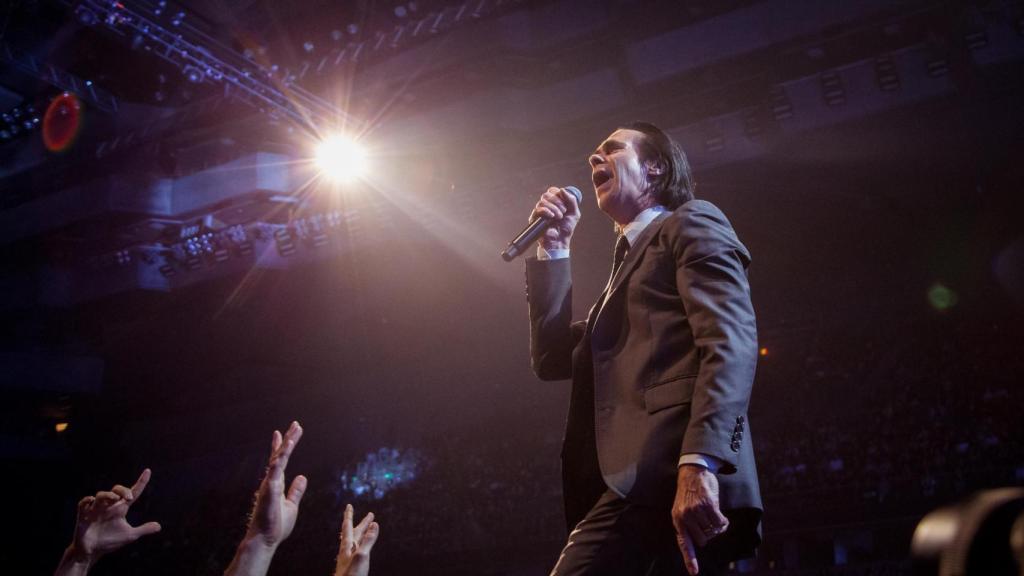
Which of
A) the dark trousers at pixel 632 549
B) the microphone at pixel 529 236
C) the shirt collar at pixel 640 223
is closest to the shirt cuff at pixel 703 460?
the dark trousers at pixel 632 549

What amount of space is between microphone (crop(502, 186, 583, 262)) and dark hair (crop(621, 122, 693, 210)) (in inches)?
6.0

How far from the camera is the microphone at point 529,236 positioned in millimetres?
1498

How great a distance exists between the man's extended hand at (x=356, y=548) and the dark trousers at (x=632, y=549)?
380 mm

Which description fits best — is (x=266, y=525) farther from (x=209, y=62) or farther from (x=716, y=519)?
(x=209, y=62)

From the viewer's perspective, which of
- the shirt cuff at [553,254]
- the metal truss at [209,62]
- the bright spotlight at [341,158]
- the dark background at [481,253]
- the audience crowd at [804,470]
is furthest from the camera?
the bright spotlight at [341,158]

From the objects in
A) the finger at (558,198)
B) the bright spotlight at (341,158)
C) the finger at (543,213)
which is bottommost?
the finger at (543,213)

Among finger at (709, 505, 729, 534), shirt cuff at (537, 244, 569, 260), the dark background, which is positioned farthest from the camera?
the dark background

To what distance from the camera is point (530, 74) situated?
630cm

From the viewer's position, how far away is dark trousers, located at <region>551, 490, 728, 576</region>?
43.4 inches

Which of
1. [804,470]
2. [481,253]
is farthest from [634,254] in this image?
[481,253]

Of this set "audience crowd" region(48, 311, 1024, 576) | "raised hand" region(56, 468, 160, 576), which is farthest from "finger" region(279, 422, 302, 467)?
"audience crowd" region(48, 311, 1024, 576)

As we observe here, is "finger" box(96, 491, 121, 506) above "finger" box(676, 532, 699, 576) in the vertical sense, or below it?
above

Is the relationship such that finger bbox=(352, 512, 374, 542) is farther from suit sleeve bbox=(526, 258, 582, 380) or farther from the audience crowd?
the audience crowd

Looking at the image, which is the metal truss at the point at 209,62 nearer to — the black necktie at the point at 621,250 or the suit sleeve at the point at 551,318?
the suit sleeve at the point at 551,318
